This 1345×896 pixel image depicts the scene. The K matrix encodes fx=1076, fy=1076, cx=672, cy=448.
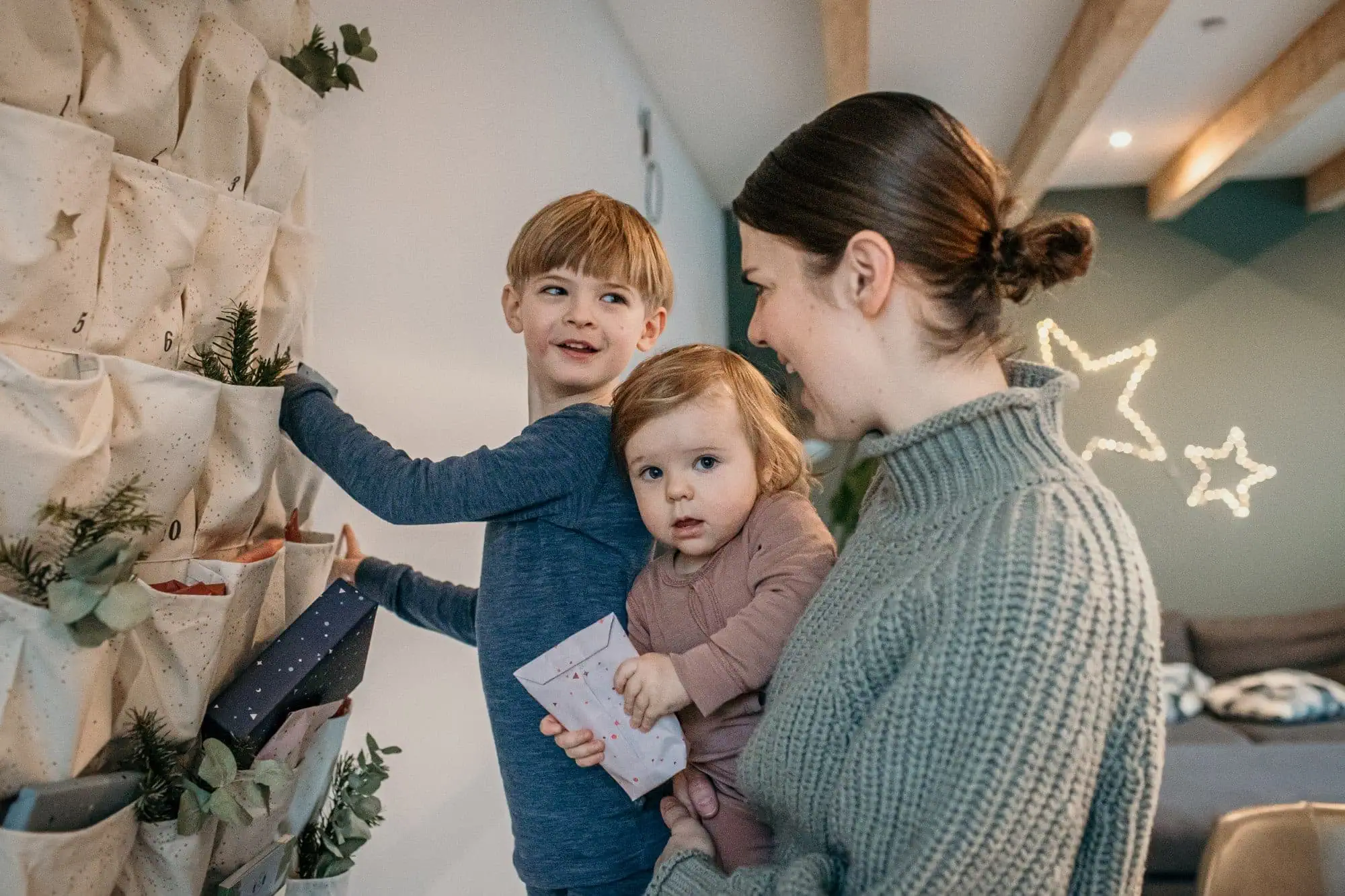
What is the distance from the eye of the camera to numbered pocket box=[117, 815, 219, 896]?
0.89 metres

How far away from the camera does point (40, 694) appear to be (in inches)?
30.0

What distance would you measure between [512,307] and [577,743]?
56cm

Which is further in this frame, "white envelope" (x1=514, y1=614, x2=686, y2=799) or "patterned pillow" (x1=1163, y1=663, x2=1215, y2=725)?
"patterned pillow" (x1=1163, y1=663, x2=1215, y2=725)

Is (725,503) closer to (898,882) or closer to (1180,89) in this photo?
(898,882)

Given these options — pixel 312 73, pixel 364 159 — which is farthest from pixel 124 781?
pixel 364 159

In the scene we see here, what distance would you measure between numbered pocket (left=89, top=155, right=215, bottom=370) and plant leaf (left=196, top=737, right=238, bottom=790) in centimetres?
34

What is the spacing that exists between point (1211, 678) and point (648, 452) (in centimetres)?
454

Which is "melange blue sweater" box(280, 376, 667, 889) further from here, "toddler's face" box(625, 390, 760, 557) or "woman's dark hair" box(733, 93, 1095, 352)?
"woman's dark hair" box(733, 93, 1095, 352)

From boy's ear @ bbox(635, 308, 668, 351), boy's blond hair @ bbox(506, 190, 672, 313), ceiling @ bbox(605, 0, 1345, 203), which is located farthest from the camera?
ceiling @ bbox(605, 0, 1345, 203)

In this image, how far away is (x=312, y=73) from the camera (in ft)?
3.90

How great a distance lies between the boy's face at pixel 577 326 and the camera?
1292 mm

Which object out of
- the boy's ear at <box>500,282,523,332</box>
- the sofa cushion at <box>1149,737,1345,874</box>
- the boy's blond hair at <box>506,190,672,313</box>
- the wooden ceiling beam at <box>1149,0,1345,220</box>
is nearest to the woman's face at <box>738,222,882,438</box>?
the boy's blond hair at <box>506,190,672,313</box>

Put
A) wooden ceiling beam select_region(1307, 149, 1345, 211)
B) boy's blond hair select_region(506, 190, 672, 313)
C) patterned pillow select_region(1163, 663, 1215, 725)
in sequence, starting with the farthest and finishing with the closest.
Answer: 1. wooden ceiling beam select_region(1307, 149, 1345, 211)
2. patterned pillow select_region(1163, 663, 1215, 725)
3. boy's blond hair select_region(506, 190, 672, 313)

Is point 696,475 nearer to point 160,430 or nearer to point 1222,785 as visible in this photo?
point 160,430
